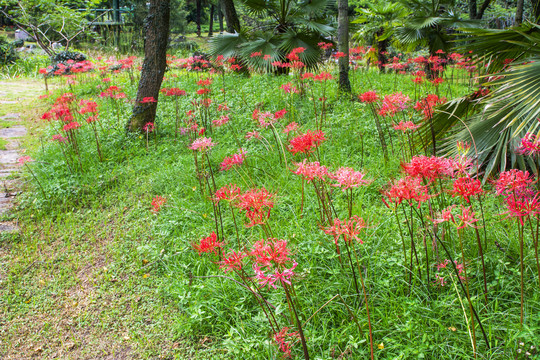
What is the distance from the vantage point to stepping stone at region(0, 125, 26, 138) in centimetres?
722

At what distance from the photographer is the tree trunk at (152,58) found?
5883 mm

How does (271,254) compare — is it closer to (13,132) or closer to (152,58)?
(152,58)

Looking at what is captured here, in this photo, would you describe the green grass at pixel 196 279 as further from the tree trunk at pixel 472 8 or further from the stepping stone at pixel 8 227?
the tree trunk at pixel 472 8

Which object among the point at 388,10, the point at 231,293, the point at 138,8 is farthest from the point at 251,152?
the point at 138,8

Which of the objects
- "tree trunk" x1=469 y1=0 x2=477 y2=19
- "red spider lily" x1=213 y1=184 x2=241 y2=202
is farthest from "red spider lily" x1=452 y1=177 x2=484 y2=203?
"tree trunk" x1=469 y1=0 x2=477 y2=19

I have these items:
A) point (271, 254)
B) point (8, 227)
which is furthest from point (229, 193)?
point (8, 227)

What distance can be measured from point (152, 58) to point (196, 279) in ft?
14.7

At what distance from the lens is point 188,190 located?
4.19m

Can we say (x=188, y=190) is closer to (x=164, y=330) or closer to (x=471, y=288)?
(x=164, y=330)

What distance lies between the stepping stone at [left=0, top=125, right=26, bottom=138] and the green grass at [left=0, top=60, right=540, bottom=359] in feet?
8.58

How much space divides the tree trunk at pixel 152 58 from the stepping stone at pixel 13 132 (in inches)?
112

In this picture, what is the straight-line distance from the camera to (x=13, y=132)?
24.4 ft

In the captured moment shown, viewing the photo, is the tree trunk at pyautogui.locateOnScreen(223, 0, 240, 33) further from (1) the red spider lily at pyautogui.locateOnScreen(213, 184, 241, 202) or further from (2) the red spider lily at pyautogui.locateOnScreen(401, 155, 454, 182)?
(2) the red spider lily at pyautogui.locateOnScreen(401, 155, 454, 182)

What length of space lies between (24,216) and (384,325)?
4.22 metres
